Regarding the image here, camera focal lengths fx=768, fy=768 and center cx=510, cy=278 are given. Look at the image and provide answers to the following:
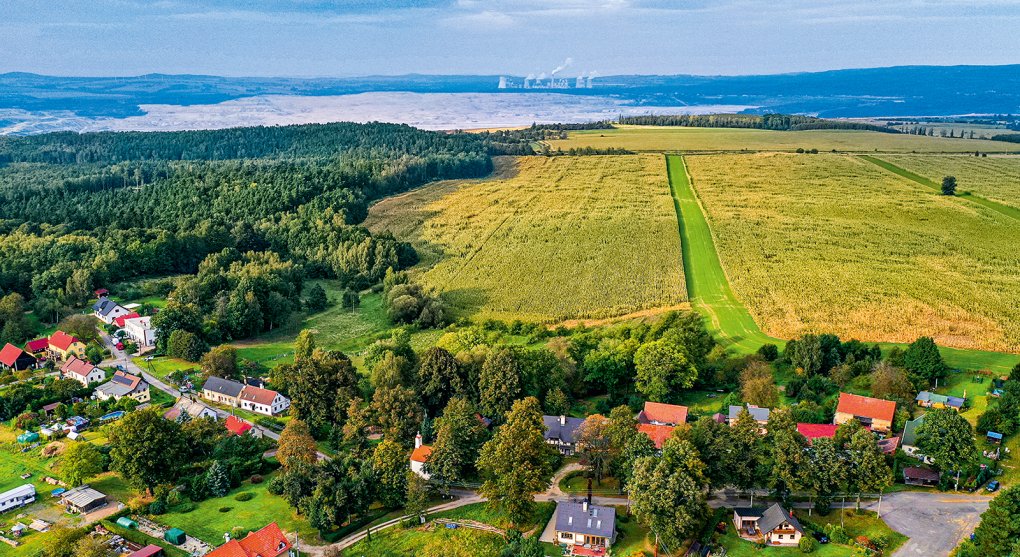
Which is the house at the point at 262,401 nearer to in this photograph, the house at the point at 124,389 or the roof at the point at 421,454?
the house at the point at 124,389

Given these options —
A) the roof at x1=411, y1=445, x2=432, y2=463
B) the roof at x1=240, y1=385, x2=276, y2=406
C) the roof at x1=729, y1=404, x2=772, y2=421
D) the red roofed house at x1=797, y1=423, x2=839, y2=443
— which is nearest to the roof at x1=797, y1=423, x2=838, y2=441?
the red roofed house at x1=797, y1=423, x2=839, y2=443

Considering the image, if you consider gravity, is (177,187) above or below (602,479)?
above

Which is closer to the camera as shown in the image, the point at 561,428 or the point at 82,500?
the point at 82,500

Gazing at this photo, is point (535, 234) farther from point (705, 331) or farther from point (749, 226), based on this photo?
Answer: point (705, 331)

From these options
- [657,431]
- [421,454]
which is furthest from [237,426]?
[657,431]

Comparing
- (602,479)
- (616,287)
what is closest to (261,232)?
(616,287)

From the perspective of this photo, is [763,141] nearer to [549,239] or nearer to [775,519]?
[549,239]
